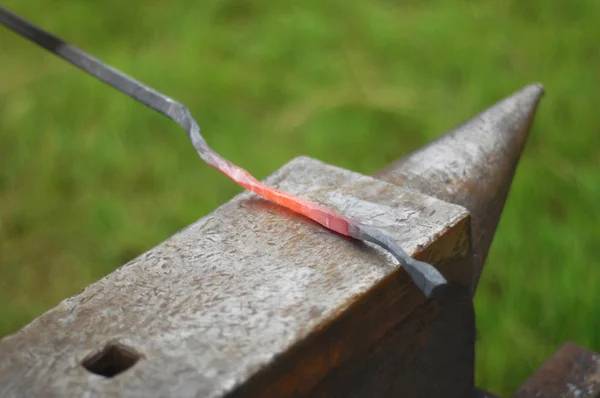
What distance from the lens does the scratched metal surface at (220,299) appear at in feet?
2.45

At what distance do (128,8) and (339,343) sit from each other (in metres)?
2.74

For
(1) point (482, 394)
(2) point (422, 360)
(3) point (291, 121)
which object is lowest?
(3) point (291, 121)

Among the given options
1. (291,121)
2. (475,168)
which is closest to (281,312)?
(475,168)

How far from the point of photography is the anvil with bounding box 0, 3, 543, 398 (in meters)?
0.76

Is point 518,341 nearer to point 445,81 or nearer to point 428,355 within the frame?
point 428,355

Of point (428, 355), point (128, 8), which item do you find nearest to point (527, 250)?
point (428, 355)

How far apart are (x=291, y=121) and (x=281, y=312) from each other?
1.81m

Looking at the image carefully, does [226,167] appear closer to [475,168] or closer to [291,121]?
[475,168]

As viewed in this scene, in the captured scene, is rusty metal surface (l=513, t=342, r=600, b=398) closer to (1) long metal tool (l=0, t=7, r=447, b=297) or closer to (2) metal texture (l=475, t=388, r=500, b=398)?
(2) metal texture (l=475, t=388, r=500, b=398)

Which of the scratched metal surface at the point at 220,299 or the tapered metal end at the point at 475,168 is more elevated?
the tapered metal end at the point at 475,168

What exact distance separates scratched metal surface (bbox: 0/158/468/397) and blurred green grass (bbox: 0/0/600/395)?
89 cm

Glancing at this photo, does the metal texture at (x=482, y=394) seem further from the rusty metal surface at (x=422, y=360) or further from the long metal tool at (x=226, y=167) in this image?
the long metal tool at (x=226, y=167)

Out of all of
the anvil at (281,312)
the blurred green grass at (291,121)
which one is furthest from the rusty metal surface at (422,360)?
the blurred green grass at (291,121)

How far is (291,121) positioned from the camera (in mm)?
2588
